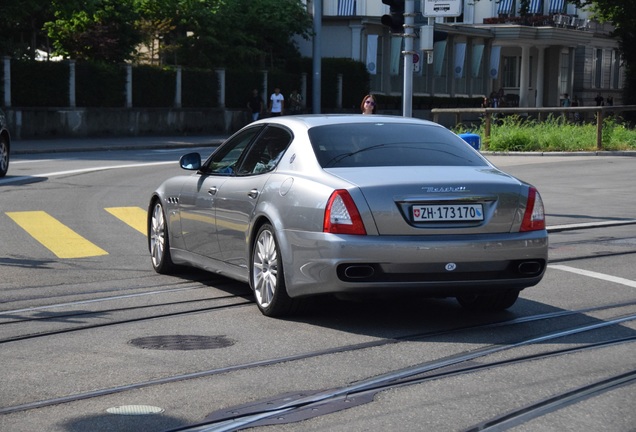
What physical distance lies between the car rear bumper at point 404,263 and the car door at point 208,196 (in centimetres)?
168

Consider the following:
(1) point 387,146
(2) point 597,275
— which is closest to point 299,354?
(1) point 387,146

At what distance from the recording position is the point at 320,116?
10.0 meters

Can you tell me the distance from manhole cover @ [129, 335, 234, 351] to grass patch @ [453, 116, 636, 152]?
23455mm

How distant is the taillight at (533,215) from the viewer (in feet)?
28.3

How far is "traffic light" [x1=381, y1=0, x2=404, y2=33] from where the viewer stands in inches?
667

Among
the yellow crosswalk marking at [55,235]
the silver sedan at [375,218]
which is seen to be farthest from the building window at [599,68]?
the silver sedan at [375,218]

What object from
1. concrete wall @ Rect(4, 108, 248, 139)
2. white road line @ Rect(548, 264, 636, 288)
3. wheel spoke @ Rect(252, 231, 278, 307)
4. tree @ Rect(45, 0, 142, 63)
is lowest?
concrete wall @ Rect(4, 108, 248, 139)

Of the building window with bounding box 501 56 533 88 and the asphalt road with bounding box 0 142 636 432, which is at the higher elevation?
the building window with bounding box 501 56 533 88

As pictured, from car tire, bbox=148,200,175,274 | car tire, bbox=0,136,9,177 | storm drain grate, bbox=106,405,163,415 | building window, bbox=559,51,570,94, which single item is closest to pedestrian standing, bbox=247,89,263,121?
car tire, bbox=0,136,9,177

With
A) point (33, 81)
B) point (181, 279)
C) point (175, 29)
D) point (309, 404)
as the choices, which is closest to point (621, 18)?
point (175, 29)

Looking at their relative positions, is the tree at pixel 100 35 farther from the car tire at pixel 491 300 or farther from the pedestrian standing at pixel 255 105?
the car tire at pixel 491 300

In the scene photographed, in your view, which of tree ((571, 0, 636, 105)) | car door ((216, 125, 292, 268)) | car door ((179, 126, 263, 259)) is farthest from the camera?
tree ((571, 0, 636, 105))

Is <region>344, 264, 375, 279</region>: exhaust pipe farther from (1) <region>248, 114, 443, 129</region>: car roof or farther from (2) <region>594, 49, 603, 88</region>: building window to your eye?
(2) <region>594, 49, 603, 88</region>: building window

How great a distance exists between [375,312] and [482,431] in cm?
356
